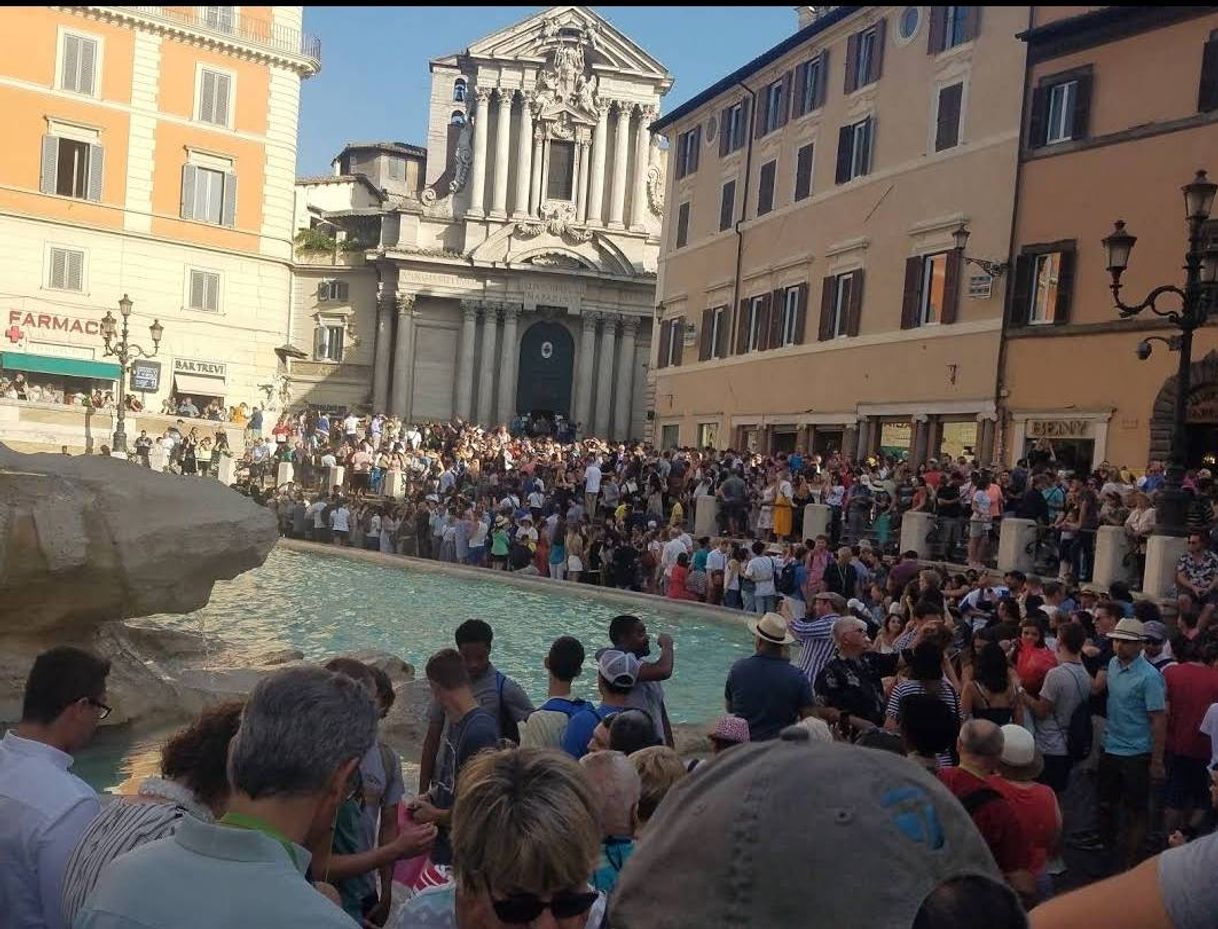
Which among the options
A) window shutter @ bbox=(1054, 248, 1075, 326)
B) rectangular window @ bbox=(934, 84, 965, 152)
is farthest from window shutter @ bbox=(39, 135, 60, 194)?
window shutter @ bbox=(1054, 248, 1075, 326)

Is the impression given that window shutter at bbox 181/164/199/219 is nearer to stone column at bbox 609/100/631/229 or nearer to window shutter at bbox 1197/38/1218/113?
stone column at bbox 609/100/631/229

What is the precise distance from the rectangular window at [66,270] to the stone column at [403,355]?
14588mm

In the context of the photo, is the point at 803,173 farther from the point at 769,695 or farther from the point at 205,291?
the point at 769,695

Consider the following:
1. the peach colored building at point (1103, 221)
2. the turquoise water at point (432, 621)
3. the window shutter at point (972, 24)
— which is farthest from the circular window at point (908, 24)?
the turquoise water at point (432, 621)

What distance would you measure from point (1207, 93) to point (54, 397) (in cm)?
3207

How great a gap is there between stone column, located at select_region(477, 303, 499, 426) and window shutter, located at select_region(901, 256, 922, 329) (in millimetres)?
28351

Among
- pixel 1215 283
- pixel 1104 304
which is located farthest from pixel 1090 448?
pixel 1215 283

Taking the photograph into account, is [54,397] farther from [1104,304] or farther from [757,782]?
[757,782]

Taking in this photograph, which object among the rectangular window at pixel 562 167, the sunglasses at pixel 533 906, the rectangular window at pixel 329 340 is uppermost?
the rectangular window at pixel 562 167

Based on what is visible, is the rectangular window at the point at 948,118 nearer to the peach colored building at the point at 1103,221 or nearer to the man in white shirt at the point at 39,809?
the peach colored building at the point at 1103,221

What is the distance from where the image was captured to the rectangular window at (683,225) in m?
38.3

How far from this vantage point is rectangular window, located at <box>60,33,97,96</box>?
39.9 metres

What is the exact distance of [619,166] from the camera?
53.5 metres

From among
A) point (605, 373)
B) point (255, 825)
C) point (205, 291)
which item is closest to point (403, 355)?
point (605, 373)
